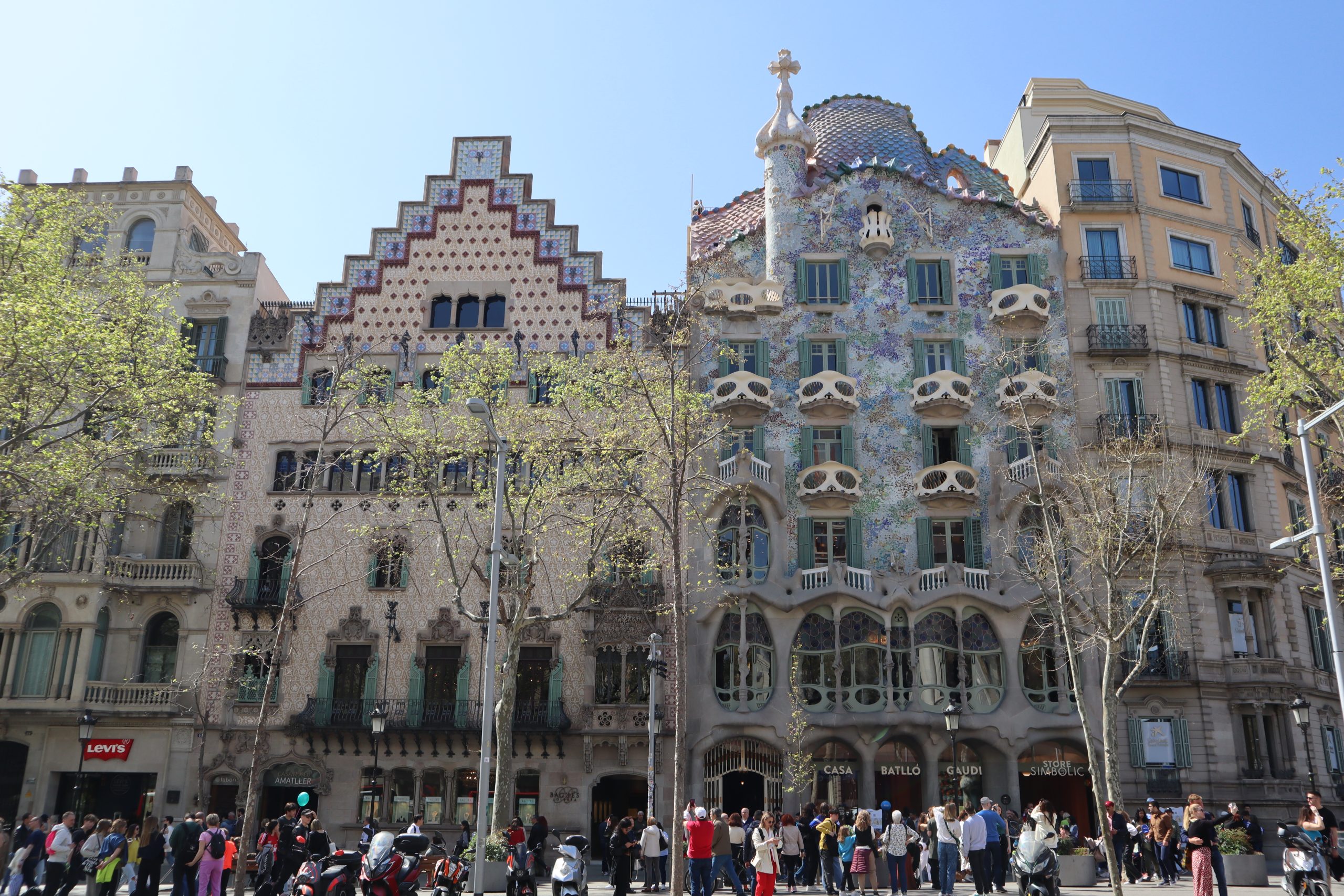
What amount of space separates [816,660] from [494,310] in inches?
625

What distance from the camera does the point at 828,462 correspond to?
34125 mm

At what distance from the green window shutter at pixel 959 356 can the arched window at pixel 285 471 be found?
21.6 metres

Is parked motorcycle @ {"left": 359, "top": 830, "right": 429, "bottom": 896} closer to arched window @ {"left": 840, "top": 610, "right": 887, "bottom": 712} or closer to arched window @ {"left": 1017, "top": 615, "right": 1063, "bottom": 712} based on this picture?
arched window @ {"left": 840, "top": 610, "right": 887, "bottom": 712}

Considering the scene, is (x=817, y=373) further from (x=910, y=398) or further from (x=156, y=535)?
(x=156, y=535)

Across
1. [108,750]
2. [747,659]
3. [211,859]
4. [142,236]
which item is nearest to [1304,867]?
[747,659]

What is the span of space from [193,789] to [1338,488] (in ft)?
117

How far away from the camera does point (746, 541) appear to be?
33438 millimetres

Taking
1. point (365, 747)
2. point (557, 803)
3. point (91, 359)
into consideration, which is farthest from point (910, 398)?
point (91, 359)

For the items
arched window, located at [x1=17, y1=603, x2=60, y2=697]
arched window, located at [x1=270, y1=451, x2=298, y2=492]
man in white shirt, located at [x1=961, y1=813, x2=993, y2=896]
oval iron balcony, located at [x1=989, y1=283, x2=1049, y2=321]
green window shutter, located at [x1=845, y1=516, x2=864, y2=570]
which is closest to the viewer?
man in white shirt, located at [x1=961, y1=813, x2=993, y2=896]

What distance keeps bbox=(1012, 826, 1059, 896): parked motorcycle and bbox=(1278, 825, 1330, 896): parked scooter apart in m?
3.51

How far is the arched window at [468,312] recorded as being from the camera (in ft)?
121

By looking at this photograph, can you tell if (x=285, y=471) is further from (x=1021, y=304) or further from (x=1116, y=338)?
(x=1116, y=338)

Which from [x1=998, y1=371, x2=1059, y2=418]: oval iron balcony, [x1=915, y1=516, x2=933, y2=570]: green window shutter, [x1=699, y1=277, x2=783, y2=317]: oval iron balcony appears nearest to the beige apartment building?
[x1=998, y1=371, x2=1059, y2=418]: oval iron balcony

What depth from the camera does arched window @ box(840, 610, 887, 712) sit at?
31766 millimetres
